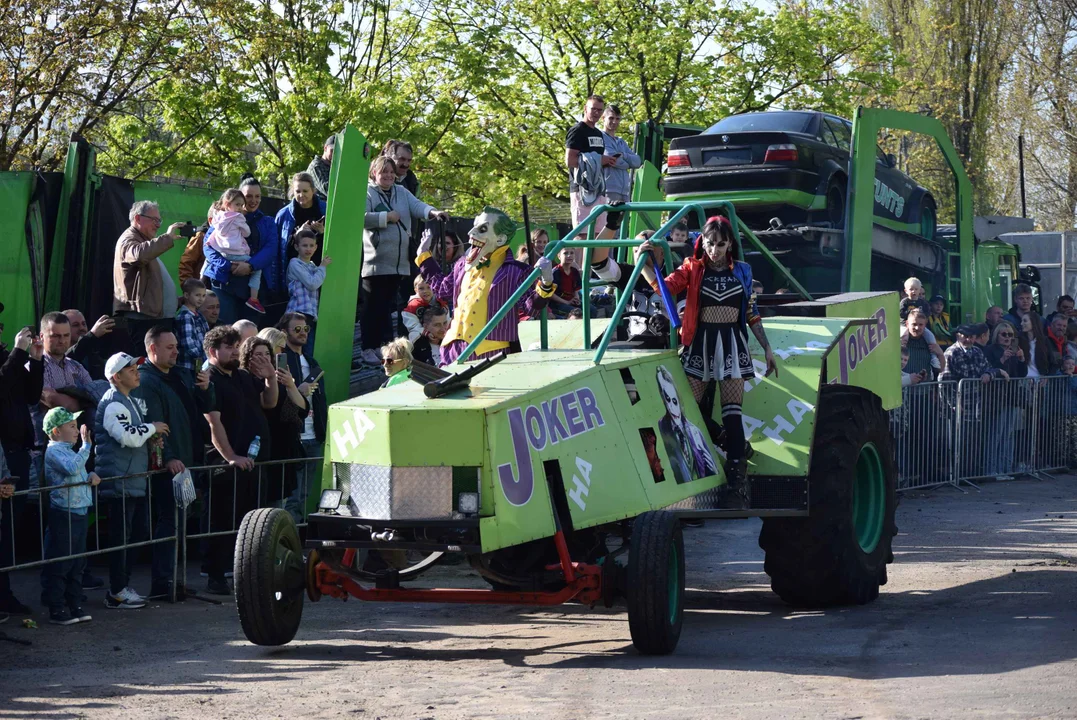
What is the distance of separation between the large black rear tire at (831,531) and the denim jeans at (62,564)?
4193 mm

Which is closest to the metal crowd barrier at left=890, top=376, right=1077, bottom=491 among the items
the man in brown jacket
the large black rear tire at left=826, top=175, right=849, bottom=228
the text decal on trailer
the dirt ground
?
the large black rear tire at left=826, top=175, right=849, bottom=228

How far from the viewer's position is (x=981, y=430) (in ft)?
57.0

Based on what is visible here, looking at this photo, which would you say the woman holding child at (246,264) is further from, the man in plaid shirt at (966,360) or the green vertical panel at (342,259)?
the man in plaid shirt at (966,360)

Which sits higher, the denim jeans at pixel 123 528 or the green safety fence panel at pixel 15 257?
the green safety fence panel at pixel 15 257

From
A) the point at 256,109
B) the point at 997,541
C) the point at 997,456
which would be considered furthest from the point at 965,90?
the point at 997,541

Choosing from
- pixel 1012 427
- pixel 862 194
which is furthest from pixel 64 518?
pixel 1012 427

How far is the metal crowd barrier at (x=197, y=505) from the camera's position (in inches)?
366

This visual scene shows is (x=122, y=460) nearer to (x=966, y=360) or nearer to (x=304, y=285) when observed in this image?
(x=304, y=285)

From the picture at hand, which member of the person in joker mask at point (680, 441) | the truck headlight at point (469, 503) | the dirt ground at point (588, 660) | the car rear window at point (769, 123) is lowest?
the dirt ground at point (588, 660)

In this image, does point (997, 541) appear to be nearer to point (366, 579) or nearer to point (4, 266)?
point (366, 579)

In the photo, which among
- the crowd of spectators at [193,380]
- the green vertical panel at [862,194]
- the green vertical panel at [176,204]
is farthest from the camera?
the green vertical panel at [862,194]

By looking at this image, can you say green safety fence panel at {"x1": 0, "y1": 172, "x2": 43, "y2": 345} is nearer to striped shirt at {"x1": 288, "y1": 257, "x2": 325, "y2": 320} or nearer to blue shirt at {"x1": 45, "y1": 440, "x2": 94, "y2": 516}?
striped shirt at {"x1": 288, "y1": 257, "x2": 325, "y2": 320}

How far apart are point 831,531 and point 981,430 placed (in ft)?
28.8

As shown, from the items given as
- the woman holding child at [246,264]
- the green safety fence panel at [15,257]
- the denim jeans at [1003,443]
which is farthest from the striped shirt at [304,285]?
the denim jeans at [1003,443]
